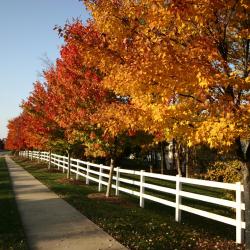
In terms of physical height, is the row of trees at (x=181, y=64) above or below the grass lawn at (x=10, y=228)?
above

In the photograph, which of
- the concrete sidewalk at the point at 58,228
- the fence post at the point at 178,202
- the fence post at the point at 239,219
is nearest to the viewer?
the concrete sidewalk at the point at 58,228

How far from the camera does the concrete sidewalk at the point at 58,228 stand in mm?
8383

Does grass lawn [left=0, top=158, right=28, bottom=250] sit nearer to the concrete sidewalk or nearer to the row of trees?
the concrete sidewalk

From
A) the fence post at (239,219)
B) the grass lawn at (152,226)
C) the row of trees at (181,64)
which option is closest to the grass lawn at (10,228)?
the grass lawn at (152,226)

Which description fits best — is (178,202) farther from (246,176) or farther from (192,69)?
(192,69)

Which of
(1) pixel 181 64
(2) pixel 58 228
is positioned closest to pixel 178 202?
(2) pixel 58 228

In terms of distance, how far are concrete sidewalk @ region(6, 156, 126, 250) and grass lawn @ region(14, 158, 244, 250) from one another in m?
0.33

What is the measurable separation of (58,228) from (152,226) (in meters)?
2.26

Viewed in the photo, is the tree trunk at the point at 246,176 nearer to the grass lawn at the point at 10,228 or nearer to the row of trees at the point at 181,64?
the row of trees at the point at 181,64

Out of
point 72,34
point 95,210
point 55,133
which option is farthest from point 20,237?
point 55,133

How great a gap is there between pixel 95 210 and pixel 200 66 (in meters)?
6.99

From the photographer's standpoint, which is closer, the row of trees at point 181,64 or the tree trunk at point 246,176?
the row of trees at point 181,64

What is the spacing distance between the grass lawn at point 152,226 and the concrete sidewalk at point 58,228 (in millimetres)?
334

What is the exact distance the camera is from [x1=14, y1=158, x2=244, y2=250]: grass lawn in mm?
8688
